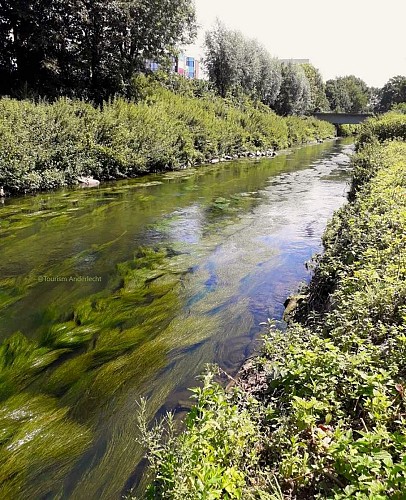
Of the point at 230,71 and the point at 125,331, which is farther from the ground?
the point at 230,71

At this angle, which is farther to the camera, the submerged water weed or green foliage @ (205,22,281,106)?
green foliage @ (205,22,281,106)

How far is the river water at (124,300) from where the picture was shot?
3.22 metres

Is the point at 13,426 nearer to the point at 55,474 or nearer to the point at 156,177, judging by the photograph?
the point at 55,474

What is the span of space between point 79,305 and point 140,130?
1356 cm

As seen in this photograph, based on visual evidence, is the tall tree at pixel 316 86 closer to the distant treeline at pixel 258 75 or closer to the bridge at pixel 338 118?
the distant treeline at pixel 258 75

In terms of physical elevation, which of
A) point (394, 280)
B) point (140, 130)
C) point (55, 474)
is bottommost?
point (55, 474)

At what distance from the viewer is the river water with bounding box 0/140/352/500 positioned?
3.22 m

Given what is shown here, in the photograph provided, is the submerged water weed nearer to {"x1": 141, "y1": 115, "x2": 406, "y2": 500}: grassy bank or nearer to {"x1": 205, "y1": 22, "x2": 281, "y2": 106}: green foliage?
{"x1": 141, "y1": 115, "x2": 406, "y2": 500}: grassy bank

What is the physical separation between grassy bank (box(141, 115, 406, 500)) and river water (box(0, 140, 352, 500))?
0.72m

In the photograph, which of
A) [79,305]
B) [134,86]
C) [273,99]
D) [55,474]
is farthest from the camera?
[273,99]

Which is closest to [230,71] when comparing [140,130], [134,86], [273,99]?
[273,99]

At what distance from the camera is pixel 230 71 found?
36.7 meters

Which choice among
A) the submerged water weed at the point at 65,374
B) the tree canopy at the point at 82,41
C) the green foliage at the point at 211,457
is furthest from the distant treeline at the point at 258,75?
the green foliage at the point at 211,457

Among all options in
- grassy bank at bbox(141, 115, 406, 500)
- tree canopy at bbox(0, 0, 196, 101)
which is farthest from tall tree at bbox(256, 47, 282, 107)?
grassy bank at bbox(141, 115, 406, 500)
